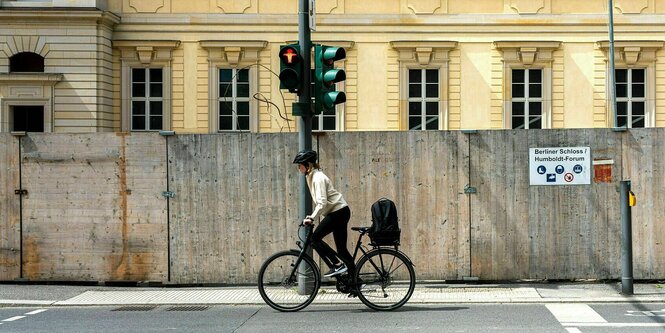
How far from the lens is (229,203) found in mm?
15430

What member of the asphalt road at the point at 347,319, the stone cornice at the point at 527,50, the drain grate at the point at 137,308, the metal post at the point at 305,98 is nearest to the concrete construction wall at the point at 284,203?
the metal post at the point at 305,98

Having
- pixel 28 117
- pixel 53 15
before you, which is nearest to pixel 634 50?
pixel 53 15

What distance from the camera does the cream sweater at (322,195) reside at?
12.8 meters

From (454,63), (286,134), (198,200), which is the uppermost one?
(454,63)

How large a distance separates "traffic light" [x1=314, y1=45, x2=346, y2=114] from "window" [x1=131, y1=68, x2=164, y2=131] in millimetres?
28819

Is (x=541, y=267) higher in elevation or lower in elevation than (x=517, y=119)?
lower

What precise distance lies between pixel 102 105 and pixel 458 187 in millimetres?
28306

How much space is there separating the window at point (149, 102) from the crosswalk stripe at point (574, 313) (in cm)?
3090

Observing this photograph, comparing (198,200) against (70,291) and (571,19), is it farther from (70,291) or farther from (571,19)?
(571,19)

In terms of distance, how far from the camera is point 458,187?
15250 mm

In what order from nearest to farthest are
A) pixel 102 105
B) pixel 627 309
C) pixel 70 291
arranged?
1. pixel 627 309
2. pixel 70 291
3. pixel 102 105

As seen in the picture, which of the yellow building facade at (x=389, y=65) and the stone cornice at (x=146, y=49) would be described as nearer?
the yellow building facade at (x=389, y=65)

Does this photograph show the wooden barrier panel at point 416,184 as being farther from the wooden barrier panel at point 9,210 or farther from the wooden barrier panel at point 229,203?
the wooden barrier panel at point 9,210

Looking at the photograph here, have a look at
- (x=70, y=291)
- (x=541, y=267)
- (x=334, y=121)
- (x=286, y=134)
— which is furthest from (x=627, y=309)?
(x=334, y=121)
